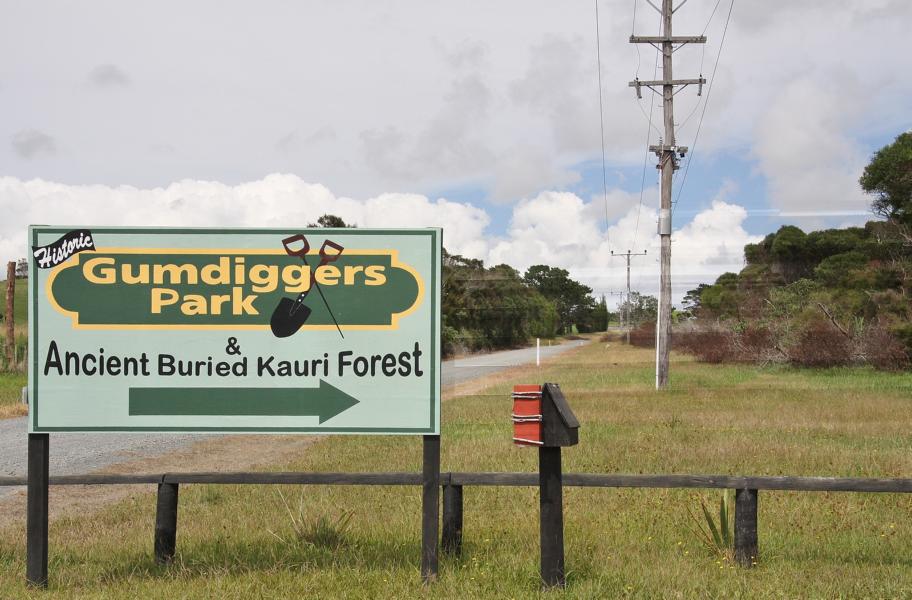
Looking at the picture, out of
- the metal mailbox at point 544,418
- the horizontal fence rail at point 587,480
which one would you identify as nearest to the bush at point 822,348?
the horizontal fence rail at point 587,480

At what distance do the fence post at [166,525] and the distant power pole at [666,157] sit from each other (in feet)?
58.0

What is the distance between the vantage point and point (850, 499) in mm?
8695

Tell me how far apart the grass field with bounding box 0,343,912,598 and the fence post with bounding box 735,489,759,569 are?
0.11 m

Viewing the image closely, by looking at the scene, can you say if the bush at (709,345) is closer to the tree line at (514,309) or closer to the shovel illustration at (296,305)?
the tree line at (514,309)

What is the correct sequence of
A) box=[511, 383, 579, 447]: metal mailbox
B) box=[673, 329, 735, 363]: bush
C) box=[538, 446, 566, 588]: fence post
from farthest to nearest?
1. box=[673, 329, 735, 363]: bush
2. box=[538, 446, 566, 588]: fence post
3. box=[511, 383, 579, 447]: metal mailbox

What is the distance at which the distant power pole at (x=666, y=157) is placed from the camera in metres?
22.8

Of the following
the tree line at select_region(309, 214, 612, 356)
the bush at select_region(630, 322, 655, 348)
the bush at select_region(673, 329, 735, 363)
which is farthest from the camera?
the bush at select_region(673, 329, 735, 363)

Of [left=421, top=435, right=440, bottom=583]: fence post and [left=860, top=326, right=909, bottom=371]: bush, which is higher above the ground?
[left=860, top=326, right=909, bottom=371]: bush

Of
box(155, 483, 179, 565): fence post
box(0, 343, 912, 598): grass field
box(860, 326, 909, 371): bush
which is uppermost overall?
box(860, 326, 909, 371): bush

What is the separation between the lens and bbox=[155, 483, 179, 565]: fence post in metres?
6.24

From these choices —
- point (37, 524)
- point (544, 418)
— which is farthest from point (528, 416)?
point (37, 524)

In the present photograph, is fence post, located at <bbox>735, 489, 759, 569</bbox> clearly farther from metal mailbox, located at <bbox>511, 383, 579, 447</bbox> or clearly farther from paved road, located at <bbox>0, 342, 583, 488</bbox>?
paved road, located at <bbox>0, 342, 583, 488</bbox>

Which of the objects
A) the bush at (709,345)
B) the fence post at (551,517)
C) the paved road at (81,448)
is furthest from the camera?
the bush at (709,345)

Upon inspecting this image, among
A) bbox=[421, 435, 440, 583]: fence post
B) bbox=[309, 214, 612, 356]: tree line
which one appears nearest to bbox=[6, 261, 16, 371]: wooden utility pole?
bbox=[309, 214, 612, 356]: tree line
